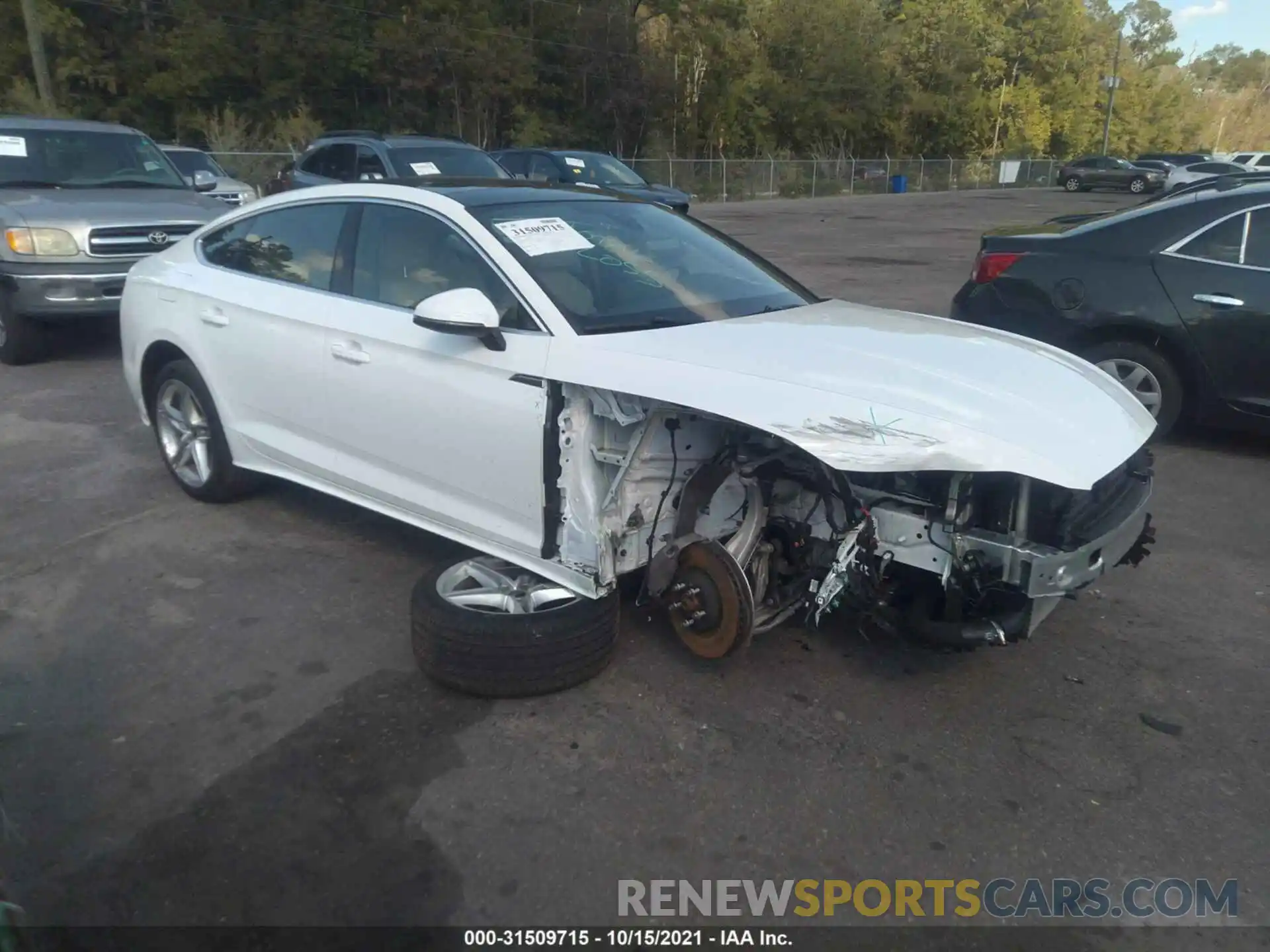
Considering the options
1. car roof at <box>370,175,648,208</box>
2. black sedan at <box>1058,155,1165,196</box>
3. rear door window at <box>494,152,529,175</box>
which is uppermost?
car roof at <box>370,175,648,208</box>

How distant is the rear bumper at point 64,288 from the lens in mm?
8172

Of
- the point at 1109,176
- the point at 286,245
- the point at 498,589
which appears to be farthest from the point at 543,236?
the point at 1109,176

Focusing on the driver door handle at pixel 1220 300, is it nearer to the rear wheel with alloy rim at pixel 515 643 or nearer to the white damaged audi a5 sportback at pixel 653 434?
the white damaged audi a5 sportback at pixel 653 434

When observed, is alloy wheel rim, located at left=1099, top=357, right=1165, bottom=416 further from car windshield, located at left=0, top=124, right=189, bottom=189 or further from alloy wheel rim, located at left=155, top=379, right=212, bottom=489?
car windshield, located at left=0, top=124, right=189, bottom=189

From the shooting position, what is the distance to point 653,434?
358cm

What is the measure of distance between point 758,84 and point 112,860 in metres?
50.7

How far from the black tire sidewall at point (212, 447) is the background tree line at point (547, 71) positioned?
27718 mm

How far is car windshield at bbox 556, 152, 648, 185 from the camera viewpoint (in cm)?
1805

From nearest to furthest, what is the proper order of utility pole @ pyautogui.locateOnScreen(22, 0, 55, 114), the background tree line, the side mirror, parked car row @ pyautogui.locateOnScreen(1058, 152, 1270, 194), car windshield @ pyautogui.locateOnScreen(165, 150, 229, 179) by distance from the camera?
the side mirror
car windshield @ pyautogui.locateOnScreen(165, 150, 229, 179)
utility pole @ pyautogui.locateOnScreen(22, 0, 55, 114)
the background tree line
parked car row @ pyautogui.locateOnScreen(1058, 152, 1270, 194)

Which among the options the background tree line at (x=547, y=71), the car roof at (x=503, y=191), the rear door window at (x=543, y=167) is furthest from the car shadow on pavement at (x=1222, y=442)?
the background tree line at (x=547, y=71)

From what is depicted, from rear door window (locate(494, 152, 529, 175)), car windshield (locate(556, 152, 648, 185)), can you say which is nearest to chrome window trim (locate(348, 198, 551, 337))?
car windshield (locate(556, 152, 648, 185))

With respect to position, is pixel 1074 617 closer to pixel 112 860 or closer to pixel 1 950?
pixel 112 860

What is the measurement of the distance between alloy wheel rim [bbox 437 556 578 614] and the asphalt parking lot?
33 cm

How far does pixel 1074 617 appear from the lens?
14.1 feet
